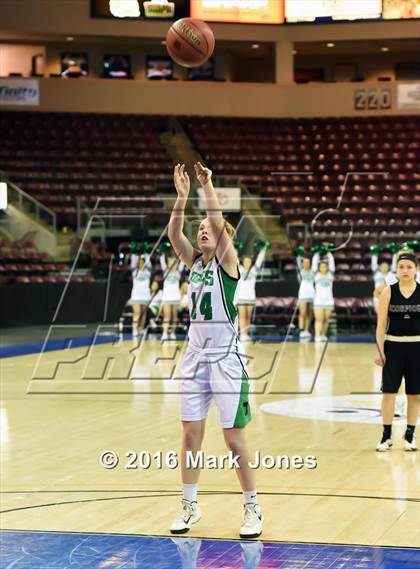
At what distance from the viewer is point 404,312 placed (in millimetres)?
8461

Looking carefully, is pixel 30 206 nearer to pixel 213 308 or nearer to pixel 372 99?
pixel 372 99

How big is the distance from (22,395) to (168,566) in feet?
23.6

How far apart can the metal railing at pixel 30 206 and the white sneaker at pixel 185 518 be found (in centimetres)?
1671

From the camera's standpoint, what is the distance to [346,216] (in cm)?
2455

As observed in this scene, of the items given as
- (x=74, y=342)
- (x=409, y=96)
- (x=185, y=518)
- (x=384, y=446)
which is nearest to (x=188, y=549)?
(x=185, y=518)

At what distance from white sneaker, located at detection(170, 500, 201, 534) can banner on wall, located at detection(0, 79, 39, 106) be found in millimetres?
23586

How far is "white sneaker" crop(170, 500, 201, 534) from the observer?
606 centimetres

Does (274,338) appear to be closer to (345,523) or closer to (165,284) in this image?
(165,284)

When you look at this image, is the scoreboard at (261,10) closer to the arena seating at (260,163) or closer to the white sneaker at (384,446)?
the arena seating at (260,163)

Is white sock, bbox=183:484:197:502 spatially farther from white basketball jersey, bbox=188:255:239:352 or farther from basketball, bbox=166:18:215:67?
basketball, bbox=166:18:215:67

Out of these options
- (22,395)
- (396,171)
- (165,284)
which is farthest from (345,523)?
(396,171)

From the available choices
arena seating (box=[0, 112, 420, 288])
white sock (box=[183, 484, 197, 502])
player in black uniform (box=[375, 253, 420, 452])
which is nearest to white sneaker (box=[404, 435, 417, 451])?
player in black uniform (box=[375, 253, 420, 452])

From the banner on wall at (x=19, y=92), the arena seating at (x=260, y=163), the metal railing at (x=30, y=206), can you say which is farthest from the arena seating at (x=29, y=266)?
the banner on wall at (x=19, y=92)

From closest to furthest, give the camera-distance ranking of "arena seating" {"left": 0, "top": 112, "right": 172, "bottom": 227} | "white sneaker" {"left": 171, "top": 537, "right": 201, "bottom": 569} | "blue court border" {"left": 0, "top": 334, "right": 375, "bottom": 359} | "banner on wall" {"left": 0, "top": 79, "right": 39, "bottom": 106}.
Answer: "white sneaker" {"left": 171, "top": 537, "right": 201, "bottom": 569} → "blue court border" {"left": 0, "top": 334, "right": 375, "bottom": 359} → "arena seating" {"left": 0, "top": 112, "right": 172, "bottom": 227} → "banner on wall" {"left": 0, "top": 79, "right": 39, "bottom": 106}
